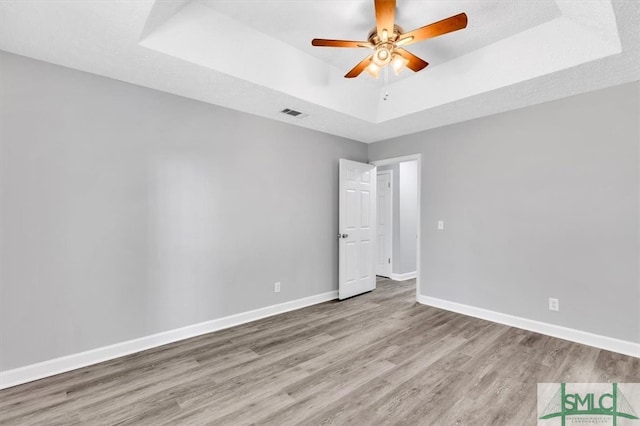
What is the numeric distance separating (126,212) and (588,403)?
3.95 metres

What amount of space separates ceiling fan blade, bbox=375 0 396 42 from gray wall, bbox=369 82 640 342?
2188 mm

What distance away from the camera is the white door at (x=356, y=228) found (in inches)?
178

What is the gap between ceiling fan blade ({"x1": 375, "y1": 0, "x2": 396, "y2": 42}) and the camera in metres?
1.96

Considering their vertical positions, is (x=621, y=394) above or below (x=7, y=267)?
below

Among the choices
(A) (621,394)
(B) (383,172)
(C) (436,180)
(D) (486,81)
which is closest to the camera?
(A) (621,394)

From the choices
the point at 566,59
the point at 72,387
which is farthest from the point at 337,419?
the point at 566,59

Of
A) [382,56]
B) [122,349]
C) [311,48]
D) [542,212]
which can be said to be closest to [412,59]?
[382,56]

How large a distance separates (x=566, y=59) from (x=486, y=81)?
0.61 metres

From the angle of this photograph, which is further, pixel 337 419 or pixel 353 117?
pixel 353 117

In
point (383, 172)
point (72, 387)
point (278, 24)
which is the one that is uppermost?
point (278, 24)

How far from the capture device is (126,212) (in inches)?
109

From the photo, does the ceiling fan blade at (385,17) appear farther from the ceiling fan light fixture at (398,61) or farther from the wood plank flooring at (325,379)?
the wood plank flooring at (325,379)

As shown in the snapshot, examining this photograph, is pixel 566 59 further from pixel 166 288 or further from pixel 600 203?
pixel 166 288

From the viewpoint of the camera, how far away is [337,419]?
6.18 feet
